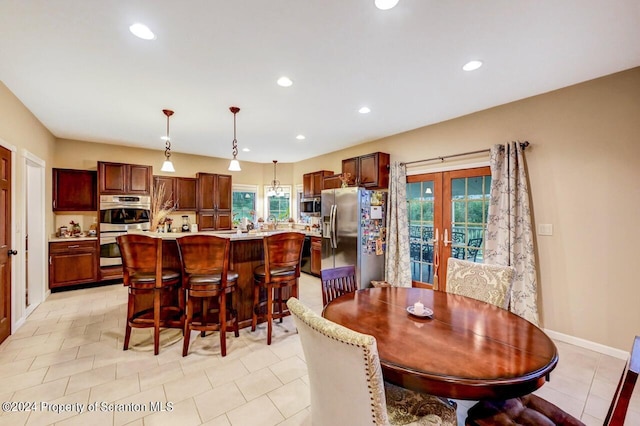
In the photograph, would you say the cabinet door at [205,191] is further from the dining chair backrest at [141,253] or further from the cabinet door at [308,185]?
the dining chair backrest at [141,253]

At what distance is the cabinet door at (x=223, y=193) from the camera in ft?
21.0

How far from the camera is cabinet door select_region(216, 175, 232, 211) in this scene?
639 cm

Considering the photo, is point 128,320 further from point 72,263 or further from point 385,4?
point 385,4

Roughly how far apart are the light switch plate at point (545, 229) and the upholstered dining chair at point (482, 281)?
1.33m

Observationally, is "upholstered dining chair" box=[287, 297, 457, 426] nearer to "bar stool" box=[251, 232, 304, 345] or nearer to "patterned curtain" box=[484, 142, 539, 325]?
"bar stool" box=[251, 232, 304, 345]

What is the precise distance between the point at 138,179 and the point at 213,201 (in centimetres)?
152

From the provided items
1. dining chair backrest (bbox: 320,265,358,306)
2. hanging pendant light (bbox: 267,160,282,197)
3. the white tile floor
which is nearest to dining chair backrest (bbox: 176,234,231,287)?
the white tile floor

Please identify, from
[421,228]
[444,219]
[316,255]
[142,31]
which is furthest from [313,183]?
[142,31]

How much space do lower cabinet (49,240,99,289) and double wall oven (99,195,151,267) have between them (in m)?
0.15

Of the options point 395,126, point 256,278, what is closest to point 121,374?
point 256,278

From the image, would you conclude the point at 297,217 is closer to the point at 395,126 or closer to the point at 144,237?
the point at 395,126

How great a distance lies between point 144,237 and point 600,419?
12.5 ft

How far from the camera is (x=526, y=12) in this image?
6.00 ft

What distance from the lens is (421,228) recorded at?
14.2 ft
